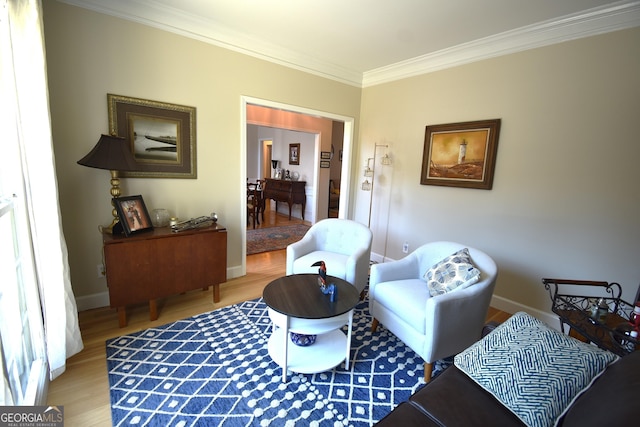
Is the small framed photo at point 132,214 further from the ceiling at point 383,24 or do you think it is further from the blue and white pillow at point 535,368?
the blue and white pillow at point 535,368

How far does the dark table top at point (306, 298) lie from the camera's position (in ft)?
5.74

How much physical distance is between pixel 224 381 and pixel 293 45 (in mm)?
3314

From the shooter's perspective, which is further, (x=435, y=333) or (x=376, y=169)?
(x=376, y=169)

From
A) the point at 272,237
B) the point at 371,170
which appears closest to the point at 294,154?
the point at 272,237

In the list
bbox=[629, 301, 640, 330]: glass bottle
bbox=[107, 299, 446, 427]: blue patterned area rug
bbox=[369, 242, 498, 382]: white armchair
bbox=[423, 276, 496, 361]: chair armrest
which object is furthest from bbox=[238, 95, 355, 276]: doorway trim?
bbox=[629, 301, 640, 330]: glass bottle

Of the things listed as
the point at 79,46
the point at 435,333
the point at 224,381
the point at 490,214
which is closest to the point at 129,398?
the point at 224,381

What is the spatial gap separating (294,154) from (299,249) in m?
5.11

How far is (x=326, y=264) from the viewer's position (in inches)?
105

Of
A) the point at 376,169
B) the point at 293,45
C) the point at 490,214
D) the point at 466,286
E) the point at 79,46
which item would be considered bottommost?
the point at 466,286

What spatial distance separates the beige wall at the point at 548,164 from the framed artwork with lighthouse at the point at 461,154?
80 mm

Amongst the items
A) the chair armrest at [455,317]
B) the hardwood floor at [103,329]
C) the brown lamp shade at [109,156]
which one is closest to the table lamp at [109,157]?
the brown lamp shade at [109,156]

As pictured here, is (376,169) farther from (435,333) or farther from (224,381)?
(224,381)

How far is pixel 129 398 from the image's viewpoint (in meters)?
1.63

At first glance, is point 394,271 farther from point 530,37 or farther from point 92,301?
point 92,301
